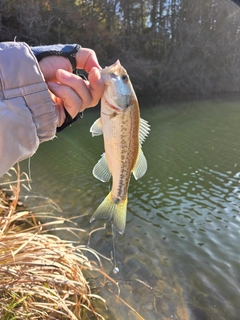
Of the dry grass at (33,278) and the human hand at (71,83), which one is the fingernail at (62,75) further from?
the dry grass at (33,278)

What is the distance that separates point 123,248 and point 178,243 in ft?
4.46

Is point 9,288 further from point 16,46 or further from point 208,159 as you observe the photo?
point 208,159

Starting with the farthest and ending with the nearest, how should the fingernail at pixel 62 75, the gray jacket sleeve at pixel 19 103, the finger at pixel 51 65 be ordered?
the finger at pixel 51 65, the fingernail at pixel 62 75, the gray jacket sleeve at pixel 19 103

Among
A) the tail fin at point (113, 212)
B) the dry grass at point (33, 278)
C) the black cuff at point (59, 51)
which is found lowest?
the dry grass at point (33, 278)

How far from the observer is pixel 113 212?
9.72ft

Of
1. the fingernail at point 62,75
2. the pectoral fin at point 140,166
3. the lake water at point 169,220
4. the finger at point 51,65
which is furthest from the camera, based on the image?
the lake water at point 169,220

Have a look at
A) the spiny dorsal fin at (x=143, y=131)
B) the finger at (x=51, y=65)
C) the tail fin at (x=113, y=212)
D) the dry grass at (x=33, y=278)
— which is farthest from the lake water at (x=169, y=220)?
the finger at (x=51, y=65)

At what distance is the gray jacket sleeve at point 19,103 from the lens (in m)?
1.82

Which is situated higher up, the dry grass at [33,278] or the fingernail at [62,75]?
the fingernail at [62,75]

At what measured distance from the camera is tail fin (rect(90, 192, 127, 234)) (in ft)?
9.71

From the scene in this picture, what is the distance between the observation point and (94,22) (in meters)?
34.2

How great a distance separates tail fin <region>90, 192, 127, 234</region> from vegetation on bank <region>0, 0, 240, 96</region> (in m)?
30.7

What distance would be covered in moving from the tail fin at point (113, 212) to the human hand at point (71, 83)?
99 centimetres

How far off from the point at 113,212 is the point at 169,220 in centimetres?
561
